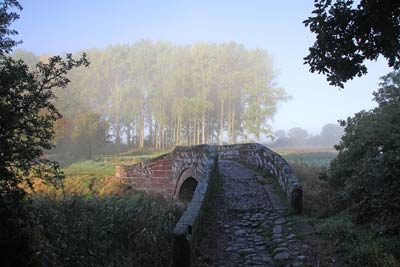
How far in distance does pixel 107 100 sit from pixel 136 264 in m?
45.8

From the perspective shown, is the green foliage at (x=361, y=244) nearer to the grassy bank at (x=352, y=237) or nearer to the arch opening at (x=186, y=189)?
the grassy bank at (x=352, y=237)

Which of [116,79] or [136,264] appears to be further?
[116,79]

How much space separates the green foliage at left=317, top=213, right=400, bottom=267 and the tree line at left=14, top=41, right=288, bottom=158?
3147cm

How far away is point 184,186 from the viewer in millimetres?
16641

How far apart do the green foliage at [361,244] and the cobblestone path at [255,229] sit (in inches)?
24.2

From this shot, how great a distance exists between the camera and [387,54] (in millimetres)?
4543

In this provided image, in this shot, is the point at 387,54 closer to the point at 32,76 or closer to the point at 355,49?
the point at 355,49

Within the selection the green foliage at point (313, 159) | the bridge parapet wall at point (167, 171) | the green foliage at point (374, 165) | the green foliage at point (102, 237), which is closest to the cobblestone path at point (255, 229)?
the green foliage at point (102, 237)

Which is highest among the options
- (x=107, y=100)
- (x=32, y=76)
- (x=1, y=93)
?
(x=107, y=100)

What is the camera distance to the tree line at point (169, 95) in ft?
126

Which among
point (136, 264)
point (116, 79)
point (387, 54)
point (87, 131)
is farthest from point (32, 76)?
point (116, 79)

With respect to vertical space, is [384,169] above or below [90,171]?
above

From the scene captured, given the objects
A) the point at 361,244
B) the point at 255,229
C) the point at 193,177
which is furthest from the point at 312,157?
the point at 361,244

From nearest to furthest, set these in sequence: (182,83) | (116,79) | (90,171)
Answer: (90,171), (182,83), (116,79)
